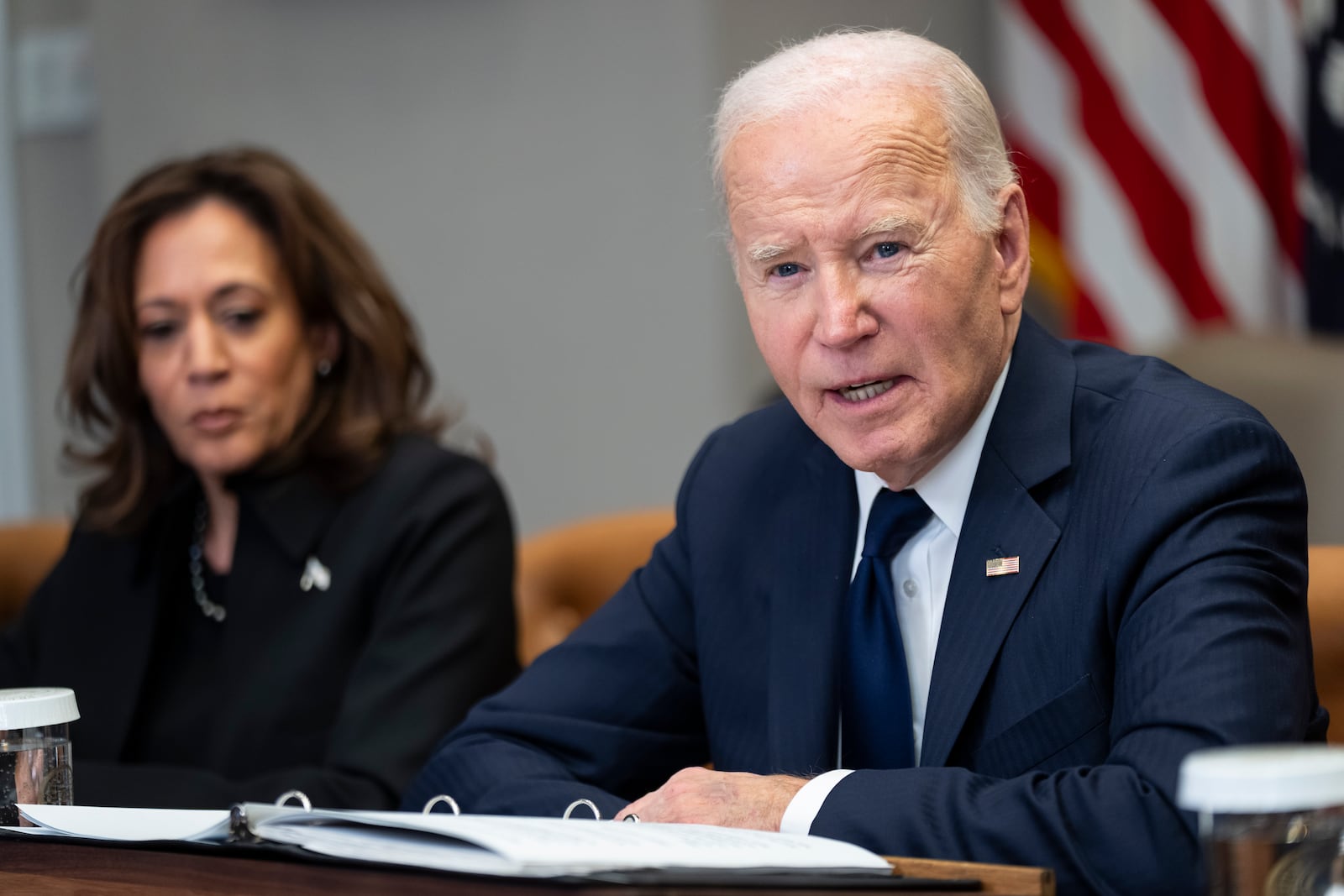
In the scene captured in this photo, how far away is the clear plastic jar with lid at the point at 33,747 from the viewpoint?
4.45 ft

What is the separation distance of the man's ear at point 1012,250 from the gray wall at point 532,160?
67.9 inches

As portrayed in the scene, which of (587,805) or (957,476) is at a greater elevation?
(957,476)

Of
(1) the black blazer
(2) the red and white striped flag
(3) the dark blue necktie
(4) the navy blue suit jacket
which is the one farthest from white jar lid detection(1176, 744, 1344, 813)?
(2) the red and white striped flag

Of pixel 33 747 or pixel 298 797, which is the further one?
pixel 298 797

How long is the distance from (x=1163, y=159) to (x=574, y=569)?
193cm

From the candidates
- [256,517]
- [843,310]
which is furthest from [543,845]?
[256,517]

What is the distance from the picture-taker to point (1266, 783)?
0.84 metres

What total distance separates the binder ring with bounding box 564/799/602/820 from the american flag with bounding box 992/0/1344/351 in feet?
7.31

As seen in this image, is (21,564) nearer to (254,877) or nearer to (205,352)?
(205,352)

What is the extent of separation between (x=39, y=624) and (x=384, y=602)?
67 centimetres

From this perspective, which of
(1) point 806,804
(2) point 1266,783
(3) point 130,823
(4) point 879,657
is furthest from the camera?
(4) point 879,657

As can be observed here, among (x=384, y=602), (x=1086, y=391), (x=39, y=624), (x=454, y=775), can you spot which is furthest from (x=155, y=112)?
(x=1086, y=391)

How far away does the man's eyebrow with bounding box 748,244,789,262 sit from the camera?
4.96 ft

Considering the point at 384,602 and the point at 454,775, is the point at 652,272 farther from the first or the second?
the point at 454,775
